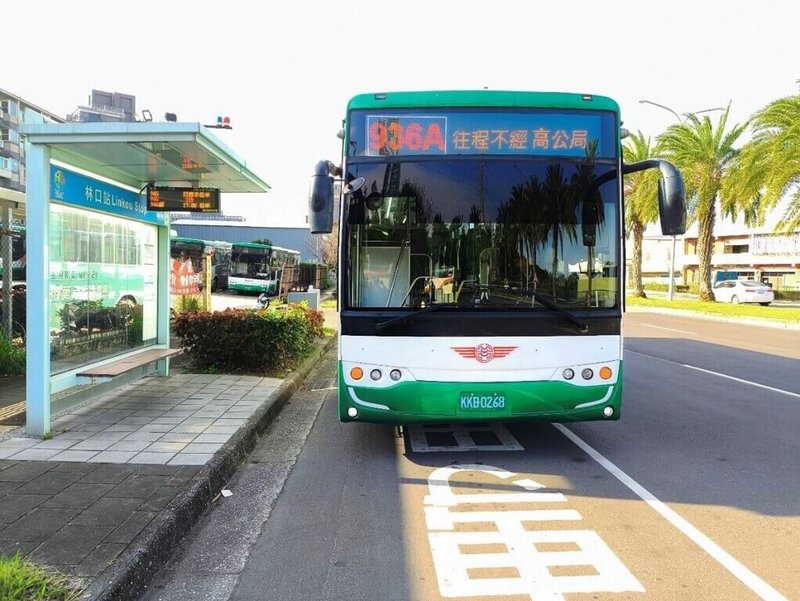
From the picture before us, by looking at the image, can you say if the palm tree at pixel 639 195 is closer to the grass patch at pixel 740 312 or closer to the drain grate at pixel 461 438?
the grass patch at pixel 740 312

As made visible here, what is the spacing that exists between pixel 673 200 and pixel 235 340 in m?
6.82

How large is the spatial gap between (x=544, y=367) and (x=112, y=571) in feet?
11.8

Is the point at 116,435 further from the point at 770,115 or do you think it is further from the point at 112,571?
the point at 770,115

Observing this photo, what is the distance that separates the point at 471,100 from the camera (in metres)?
5.59

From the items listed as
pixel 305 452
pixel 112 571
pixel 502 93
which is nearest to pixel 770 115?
pixel 502 93

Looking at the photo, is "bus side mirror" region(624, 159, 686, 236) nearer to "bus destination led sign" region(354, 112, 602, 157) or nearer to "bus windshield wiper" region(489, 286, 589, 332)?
"bus destination led sign" region(354, 112, 602, 157)

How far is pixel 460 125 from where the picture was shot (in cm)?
557

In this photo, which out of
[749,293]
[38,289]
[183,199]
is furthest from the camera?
[749,293]

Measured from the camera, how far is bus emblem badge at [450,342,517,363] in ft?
17.9

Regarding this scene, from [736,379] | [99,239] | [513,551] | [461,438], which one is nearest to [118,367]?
[99,239]

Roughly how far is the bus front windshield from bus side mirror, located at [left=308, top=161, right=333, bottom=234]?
17 centimetres

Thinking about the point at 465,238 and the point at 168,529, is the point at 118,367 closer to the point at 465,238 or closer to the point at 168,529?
the point at 168,529

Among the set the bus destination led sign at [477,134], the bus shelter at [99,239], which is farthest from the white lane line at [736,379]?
the bus shelter at [99,239]

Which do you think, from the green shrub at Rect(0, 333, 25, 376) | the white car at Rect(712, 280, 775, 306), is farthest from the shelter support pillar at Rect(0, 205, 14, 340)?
the white car at Rect(712, 280, 775, 306)
